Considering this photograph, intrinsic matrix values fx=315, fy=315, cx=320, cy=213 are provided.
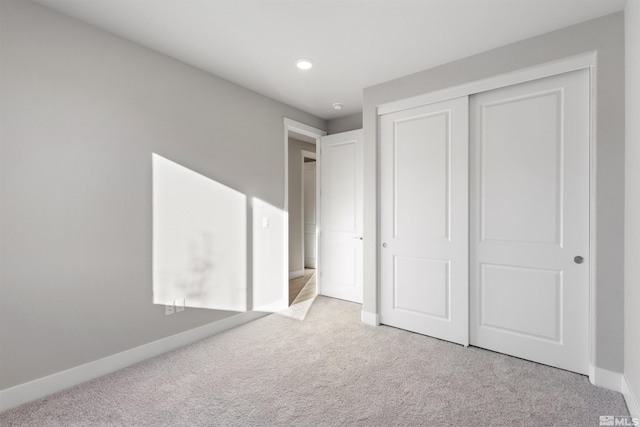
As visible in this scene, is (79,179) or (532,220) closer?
(79,179)

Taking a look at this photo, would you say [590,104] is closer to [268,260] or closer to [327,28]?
[327,28]

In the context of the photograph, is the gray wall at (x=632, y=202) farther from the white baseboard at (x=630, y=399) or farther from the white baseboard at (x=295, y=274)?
the white baseboard at (x=295, y=274)

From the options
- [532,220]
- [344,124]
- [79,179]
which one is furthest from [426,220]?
[79,179]

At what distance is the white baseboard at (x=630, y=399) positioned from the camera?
5.82 ft

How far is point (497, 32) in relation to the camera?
237cm

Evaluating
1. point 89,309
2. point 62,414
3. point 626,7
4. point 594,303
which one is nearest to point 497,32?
point 626,7

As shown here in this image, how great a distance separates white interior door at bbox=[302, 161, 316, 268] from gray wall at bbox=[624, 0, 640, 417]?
5100 millimetres

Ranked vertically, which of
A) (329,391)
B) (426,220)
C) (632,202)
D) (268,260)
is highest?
(632,202)

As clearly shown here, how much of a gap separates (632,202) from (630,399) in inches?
46.8

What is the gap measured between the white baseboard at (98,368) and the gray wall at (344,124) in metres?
2.90

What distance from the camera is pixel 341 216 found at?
433 centimetres

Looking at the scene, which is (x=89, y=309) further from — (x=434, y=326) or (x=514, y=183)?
(x=514, y=183)

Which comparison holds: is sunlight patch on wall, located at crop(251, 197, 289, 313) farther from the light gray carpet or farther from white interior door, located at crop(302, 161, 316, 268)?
white interior door, located at crop(302, 161, 316, 268)

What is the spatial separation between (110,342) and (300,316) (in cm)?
187
